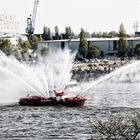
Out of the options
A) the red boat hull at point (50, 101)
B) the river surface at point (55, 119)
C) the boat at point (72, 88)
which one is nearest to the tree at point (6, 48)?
the boat at point (72, 88)

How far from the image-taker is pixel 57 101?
84.0m

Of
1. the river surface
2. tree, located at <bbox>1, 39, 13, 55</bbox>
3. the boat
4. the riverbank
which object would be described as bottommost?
the riverbank

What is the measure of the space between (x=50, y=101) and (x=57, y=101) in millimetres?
904

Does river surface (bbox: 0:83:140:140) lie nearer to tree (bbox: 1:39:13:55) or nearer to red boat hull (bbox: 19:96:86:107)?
red boat hull (bbox: 19:96:86:107)

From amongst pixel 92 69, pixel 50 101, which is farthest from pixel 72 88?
pixel 92 69

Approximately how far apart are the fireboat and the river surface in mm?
976

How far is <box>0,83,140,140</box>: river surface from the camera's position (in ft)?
202

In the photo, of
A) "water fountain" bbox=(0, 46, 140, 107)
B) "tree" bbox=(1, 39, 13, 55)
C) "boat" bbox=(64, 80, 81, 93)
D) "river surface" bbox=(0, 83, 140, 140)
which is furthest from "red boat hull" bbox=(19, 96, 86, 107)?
"tree" bbox=(1, 39, 13, 55)

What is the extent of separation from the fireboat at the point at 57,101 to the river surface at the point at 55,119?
976 millimetres

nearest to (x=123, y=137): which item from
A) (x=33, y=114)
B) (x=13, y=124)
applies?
(x=13, y=124)

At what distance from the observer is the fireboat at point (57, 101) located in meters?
83.1

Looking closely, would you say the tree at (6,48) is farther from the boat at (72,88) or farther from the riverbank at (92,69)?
the boat at (72,88)

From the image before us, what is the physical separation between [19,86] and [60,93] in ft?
145

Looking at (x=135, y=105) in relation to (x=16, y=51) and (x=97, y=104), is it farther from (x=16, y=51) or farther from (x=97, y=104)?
(x=16, y=51)
